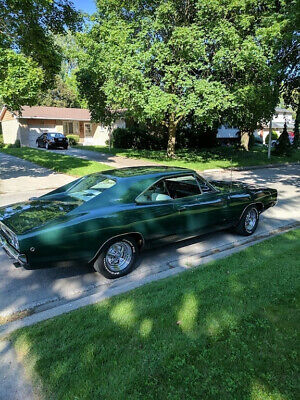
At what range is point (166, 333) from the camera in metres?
2.79

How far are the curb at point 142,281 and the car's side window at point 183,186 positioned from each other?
1024 mm

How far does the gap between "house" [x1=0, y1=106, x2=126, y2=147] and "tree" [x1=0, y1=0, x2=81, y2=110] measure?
1734cm

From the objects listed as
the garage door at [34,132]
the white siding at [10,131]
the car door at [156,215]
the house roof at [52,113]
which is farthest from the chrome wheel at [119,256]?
the white siding at [10,131]

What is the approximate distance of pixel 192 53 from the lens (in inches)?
573

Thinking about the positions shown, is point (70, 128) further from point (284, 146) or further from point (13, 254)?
point (13, 254)

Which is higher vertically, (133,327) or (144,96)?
(144,96)

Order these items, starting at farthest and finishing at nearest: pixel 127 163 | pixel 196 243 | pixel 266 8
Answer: pixel 127 163 → pixel 266 8 → pixel 196 243

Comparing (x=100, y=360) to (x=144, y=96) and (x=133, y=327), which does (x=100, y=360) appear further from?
(x=144, y=96)

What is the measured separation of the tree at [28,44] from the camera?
9.66 meters

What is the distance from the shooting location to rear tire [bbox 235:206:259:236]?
567 centimetres

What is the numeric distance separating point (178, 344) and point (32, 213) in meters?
2.52

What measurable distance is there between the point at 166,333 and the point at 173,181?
2.68m

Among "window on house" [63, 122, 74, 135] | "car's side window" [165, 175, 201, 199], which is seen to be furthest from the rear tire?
"window on house" [63, 122, 74, 135]

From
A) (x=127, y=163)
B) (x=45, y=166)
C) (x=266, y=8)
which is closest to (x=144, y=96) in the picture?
(x=127, y=163)
